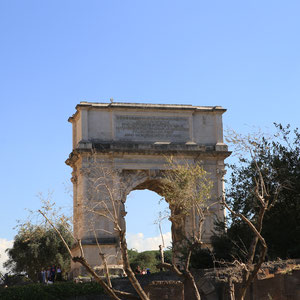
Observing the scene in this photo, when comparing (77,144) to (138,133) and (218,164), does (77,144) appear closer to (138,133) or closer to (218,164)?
(138,133)

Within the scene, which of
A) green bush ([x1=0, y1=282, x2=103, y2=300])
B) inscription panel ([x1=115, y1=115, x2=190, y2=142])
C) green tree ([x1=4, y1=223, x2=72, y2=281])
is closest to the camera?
green bush ([x1=0, y1=282, x2=103, y2=300])

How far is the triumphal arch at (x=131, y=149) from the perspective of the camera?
32312 millimetres

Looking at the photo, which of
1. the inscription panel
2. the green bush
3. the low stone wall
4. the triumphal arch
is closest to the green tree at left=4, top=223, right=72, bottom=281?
the triumphal arch

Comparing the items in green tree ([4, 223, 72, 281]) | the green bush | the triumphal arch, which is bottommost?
the green bush

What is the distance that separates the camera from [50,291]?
23.8 metres

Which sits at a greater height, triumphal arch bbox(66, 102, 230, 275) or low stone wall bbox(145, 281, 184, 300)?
triumphal arch bbox(66, 102, 230, 275)

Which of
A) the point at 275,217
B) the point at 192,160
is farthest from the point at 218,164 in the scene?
the point at 275,217

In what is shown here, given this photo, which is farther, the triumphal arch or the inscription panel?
the inscription panel

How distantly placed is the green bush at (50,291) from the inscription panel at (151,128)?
35.6 feet

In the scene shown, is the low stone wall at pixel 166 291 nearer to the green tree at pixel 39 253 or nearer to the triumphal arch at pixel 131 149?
the triumphal arch at pixel 131 149

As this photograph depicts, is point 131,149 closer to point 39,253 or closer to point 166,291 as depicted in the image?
point 39,253

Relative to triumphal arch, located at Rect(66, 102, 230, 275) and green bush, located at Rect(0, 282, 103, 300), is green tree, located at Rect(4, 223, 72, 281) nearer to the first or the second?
triumphal arch, located at Rect(66, 102, 230, 275)

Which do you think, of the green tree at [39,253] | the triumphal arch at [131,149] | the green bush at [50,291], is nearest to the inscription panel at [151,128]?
the triumphal arch at [131,149]

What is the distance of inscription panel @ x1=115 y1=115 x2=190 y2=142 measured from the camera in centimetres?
3369
